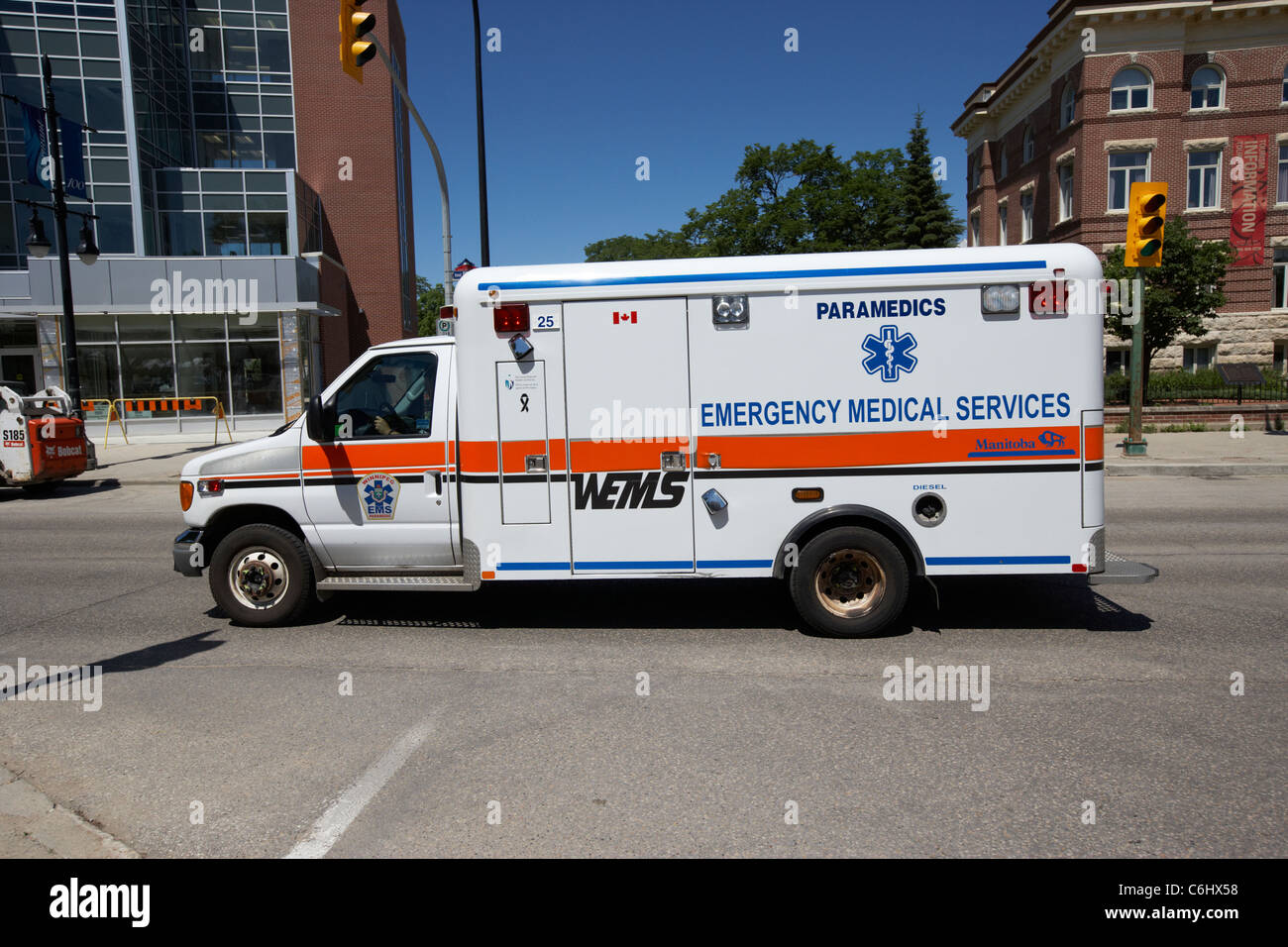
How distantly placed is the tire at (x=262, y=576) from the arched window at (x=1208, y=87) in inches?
1551

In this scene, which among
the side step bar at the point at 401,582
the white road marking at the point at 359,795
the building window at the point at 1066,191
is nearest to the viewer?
the white road marking at the point at 359,795

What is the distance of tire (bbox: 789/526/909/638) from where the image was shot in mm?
6070

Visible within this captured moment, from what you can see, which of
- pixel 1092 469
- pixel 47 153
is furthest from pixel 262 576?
pixel 47 153

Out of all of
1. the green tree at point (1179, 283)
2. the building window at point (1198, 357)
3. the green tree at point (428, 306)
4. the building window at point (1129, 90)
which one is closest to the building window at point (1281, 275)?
the building window at point (1198, 357)

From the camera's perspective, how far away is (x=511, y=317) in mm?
6125

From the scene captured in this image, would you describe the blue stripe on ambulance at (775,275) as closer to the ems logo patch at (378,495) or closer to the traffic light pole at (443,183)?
the ems logo patch at (378,495)

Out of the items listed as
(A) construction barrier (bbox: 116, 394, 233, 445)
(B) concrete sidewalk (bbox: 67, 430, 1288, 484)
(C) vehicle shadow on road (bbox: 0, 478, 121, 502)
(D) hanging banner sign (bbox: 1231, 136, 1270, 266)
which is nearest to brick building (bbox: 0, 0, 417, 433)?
(A) construction barrier (bbox: 116, 394, 233, 445)

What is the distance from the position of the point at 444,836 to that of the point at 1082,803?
2.77m

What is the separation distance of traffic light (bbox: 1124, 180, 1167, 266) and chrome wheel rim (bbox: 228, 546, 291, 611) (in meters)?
14.0

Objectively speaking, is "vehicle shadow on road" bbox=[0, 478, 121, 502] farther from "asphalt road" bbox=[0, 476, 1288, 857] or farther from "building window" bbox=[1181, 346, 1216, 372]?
"building window" bbox=[1181, 346, 1216, 372]

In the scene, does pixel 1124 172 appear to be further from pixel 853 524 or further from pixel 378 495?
pixel 378 495

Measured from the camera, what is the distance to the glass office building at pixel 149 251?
27.1 m

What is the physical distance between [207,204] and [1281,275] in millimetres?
41746
